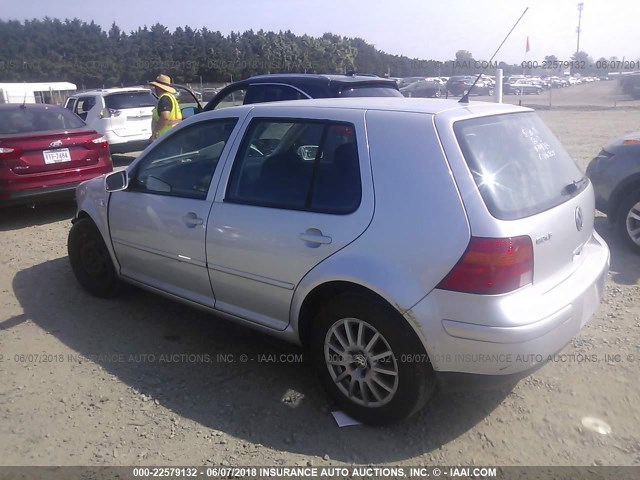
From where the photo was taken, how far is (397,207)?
2.72 metres

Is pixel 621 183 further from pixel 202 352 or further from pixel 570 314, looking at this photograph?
pixel 202 352

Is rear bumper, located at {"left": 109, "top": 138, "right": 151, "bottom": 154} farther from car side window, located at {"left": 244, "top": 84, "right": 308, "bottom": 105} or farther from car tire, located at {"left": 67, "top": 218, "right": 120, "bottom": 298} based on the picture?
car tire, located at {"left": 67, "top": 218, "right": 120, "bottom": 298}

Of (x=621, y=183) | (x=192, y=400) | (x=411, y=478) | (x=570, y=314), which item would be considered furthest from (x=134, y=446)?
(x=621, y=183)

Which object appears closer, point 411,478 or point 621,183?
point 411,478

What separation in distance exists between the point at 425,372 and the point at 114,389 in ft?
6.37

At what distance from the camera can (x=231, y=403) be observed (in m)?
3.27

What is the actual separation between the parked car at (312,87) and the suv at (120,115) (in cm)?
543

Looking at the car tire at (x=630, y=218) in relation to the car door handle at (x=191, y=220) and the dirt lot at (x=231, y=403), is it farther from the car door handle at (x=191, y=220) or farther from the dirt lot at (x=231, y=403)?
the car door handle at (x=191, y=220)

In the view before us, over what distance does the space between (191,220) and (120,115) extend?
923 cm

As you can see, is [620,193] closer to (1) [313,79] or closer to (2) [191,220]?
(1) [313,79]

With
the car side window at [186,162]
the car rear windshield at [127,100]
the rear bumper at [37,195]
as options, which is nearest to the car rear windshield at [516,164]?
the car side window at [186,162]

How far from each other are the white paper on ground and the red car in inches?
213

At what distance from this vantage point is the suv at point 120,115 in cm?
1169

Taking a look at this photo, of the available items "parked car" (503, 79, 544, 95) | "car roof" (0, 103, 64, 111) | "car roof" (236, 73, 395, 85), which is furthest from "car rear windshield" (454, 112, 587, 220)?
"parked car" (503, 79, 544, 95)
